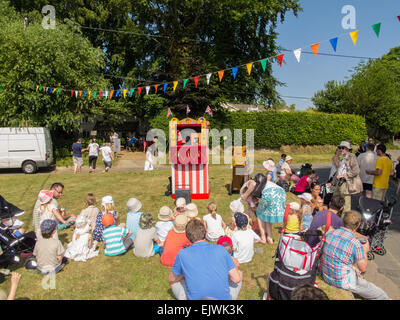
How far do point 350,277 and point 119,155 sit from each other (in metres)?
21.2

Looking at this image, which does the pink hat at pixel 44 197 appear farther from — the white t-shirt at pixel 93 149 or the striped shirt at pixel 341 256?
the white t-shirt at pixel 93 149

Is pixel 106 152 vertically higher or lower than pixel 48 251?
higher

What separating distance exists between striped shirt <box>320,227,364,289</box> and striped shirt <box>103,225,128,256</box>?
354 centimetres

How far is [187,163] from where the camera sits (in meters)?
8.77

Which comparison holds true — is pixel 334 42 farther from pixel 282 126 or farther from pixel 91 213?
pixel 282 126

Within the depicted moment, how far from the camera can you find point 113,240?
518cm

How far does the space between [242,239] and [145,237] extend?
70.4 inches

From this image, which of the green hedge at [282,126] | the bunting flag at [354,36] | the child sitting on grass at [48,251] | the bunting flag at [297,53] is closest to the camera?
the child sitting on grass at [48,251]

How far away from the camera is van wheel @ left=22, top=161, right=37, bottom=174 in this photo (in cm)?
1474

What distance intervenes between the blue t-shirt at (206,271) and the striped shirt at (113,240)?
2.59m

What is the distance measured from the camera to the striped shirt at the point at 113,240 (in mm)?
5161

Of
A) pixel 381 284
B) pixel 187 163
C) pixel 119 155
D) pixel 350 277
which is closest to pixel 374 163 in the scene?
pixel 381 284

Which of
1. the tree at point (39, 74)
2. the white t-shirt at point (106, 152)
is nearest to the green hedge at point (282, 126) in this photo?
the tree at point (39, 74)

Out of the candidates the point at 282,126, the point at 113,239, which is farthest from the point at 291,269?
the point at 282,126
